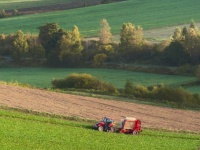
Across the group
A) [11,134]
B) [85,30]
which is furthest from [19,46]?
[11,134]

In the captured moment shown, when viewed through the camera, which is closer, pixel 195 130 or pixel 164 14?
pixel 195 130

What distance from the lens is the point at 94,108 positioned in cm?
4503

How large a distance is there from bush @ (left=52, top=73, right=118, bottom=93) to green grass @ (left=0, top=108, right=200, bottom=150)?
693 inches

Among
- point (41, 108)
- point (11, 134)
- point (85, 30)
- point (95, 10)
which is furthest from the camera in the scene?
point (95, 10)

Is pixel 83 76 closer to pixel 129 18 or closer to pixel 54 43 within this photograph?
pixel 54 43

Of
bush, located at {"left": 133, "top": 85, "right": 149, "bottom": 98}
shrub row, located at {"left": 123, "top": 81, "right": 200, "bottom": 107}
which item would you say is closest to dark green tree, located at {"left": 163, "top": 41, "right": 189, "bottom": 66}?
bush, located at {"left": 133, "top": 85, "right": 149, "bottom": 98}

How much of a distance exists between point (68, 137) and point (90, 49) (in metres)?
48.4

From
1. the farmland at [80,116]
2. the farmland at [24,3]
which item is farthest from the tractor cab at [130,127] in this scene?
the farmland at [24,3]

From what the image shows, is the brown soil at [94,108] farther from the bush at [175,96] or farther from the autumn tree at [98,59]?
the autumn tree at [98,59]

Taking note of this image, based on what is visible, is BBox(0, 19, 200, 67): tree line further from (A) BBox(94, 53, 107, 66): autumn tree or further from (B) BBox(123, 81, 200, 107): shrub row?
(B) BBox(123, 81, 200, 107): shrub row

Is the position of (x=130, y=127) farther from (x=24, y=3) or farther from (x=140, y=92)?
(x=24, y=3)

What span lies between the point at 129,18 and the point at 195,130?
7174cm

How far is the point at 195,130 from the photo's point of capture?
40906 millimetres

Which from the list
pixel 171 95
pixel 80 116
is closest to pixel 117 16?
pixel 171 95
